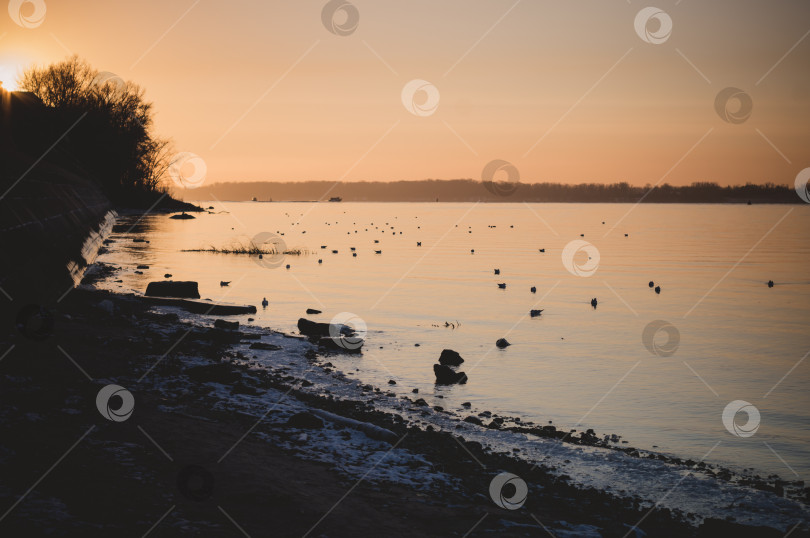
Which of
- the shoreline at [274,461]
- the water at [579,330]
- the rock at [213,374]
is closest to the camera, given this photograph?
the shoreline at [274,461]

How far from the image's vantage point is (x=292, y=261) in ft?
164

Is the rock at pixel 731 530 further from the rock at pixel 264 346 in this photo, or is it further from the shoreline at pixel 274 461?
the rock at pixel 264 346

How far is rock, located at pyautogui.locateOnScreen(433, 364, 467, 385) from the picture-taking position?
16.9 metres

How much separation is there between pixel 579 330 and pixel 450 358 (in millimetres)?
9291

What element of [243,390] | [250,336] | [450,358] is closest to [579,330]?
[450,358]

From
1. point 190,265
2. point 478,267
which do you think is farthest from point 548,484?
point 478,267

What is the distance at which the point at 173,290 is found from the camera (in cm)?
2700

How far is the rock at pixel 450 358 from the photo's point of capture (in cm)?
1877

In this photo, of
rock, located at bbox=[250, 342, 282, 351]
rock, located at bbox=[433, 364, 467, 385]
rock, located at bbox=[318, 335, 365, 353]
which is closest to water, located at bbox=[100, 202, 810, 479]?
rock, located at bbox=[433, 364, 467, 385]

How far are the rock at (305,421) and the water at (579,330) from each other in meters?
4.55

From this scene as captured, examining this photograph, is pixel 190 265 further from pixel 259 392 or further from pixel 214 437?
pixel 214 437

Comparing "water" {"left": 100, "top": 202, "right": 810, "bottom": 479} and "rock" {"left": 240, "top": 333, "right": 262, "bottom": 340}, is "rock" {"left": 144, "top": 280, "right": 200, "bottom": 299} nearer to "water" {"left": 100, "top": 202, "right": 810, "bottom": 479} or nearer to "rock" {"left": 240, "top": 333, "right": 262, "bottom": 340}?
"water" {"left": 100, "top": 202, "right": 810, "bottom": 479}

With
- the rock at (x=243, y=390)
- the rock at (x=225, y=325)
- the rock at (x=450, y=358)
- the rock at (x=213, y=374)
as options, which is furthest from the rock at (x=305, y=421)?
Answer: the rock at (x=225, y=325)

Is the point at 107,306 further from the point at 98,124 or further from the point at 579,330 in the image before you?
the point at 98,124
